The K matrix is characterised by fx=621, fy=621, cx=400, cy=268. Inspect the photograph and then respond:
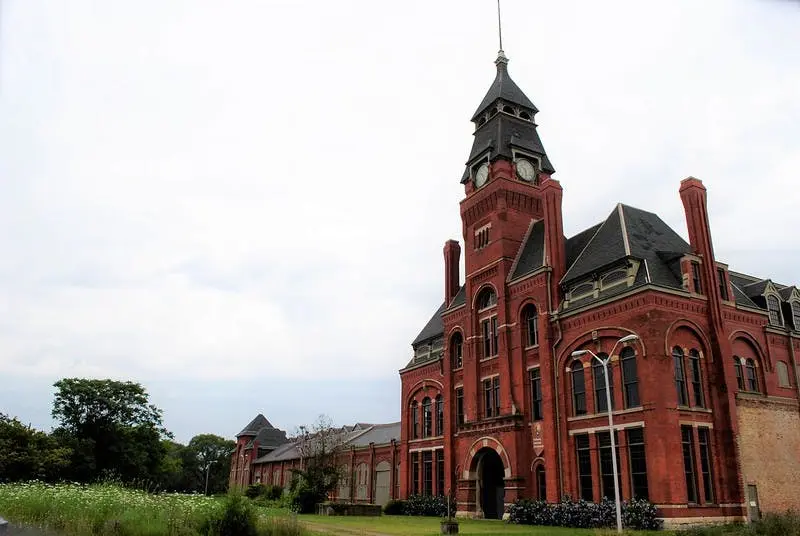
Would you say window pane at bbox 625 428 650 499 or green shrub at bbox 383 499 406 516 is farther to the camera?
green shrub at bbox 383 499 406 516

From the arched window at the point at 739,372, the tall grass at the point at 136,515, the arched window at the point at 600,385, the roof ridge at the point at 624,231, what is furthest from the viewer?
the arched window at the point at 739,372

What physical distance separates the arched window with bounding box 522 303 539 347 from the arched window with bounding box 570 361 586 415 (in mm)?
3657

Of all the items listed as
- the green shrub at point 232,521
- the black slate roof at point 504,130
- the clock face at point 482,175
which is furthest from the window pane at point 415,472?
the green shrub at point 232,521

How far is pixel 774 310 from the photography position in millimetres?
37656

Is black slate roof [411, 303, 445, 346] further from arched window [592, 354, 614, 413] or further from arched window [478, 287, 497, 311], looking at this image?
arched window [592, 354, 614, 413]

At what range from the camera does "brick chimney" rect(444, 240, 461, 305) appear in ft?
168

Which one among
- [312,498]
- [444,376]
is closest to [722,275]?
[444,376]

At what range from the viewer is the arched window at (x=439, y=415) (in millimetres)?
48844

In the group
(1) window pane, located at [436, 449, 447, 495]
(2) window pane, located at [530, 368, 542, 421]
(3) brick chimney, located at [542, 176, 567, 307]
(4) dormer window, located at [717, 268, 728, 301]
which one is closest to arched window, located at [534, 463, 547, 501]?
(2) window pane, located at [530, 368, 542, 421]

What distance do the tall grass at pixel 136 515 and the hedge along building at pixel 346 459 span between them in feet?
93.8

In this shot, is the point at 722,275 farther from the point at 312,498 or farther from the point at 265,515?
the point at 312,498

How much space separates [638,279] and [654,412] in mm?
6847

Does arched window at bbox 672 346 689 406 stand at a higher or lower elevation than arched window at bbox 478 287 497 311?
lower

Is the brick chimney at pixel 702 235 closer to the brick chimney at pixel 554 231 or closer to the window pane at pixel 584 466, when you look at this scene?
the brick chimney at pixel 554 231
